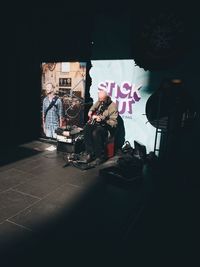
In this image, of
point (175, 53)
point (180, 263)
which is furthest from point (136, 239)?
point (175, 53)

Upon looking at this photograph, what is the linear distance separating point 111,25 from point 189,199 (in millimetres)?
4145

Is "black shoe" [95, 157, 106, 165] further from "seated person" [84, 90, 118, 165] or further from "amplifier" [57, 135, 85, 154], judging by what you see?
"amplifier" [57, 135, 85, 154]

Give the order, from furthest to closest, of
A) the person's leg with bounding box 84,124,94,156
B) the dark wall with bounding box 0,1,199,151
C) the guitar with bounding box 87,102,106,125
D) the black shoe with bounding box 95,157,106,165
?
1. the dark wall with bounding box 0,1,199,151
2. the guitar with bounding box 87,102,106,125
3. the person's leg with bounding box 84,124,94,156
4. the black shoe with bounding box 95,157,106,165

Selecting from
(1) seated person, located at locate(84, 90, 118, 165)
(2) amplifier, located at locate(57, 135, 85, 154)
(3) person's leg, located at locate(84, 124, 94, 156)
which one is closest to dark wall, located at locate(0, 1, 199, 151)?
(1) seated person, located at locate(84, 90, 118, 165)

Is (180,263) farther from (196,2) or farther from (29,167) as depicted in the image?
(196,2)

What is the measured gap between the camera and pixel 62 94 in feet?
19.6

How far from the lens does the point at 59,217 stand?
2.78 meters

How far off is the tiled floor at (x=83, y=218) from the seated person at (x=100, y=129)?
68 cm

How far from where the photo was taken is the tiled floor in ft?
7.23

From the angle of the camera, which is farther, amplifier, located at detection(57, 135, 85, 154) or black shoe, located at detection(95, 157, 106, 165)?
amplifier, located at detection(57, 135, 85, 154)

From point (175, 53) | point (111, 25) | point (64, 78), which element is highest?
point (111, 25)

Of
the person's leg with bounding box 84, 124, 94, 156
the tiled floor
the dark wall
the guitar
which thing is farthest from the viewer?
the dark wall

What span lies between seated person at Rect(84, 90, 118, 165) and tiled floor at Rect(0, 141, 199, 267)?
0.68m

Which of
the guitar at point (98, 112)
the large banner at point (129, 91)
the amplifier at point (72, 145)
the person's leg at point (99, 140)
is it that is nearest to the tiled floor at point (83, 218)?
the person's leg at point (99, 140)
